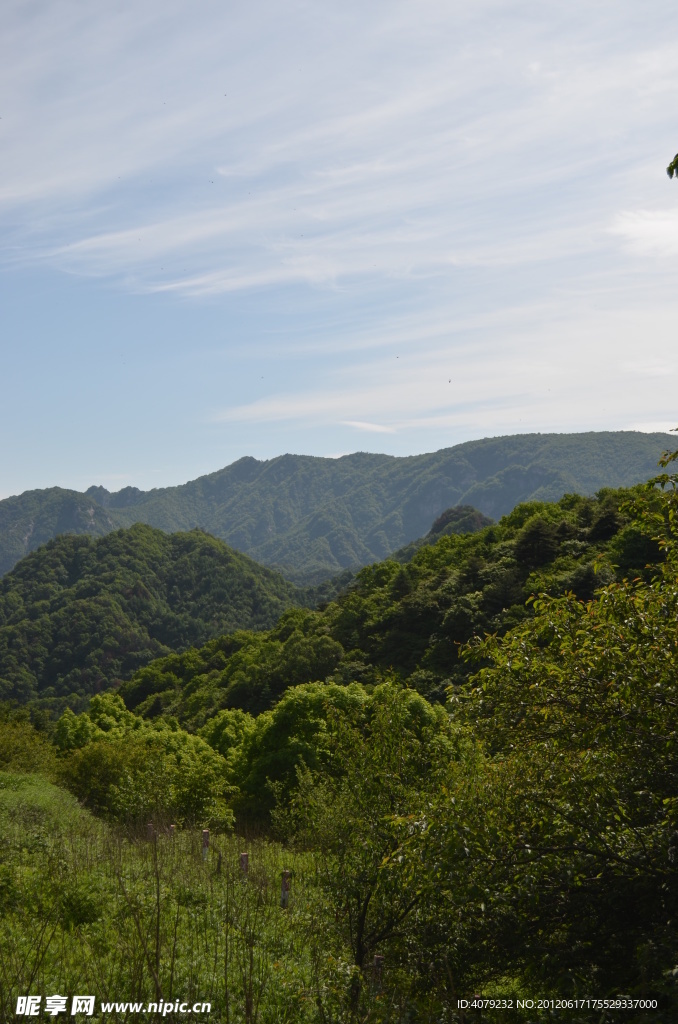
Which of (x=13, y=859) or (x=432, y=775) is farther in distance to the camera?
(x=13, y=859)

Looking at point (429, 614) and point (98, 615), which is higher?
point (429, 614)

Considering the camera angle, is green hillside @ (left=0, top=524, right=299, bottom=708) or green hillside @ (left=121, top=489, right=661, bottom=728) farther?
green hillside @ (left=0, top=524, right=299, bottom=708)

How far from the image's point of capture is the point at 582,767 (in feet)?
23.3

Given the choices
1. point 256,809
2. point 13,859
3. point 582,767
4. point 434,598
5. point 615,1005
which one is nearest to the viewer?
point 615,1005

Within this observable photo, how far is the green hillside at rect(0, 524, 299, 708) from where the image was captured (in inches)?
5551

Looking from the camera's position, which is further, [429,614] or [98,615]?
[98,615]

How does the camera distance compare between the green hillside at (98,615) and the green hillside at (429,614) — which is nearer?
the green hillside at (429,614)

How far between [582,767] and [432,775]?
324 centimetres

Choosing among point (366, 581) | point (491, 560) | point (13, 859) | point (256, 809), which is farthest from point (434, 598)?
point (13, 859)

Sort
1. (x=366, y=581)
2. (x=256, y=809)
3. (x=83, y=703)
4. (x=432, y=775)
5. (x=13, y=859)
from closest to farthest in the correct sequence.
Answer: (x=432, y=775) → (x=13, y=859) → (x=256, y=809) → (x=366, y=581) → (x=83, y=703)

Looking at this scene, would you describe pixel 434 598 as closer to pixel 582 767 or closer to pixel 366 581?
pixel 366 581

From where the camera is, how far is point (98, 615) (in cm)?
16100

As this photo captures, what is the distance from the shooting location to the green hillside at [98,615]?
141000mm

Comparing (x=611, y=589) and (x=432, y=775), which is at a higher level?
(x=611, y=589)
